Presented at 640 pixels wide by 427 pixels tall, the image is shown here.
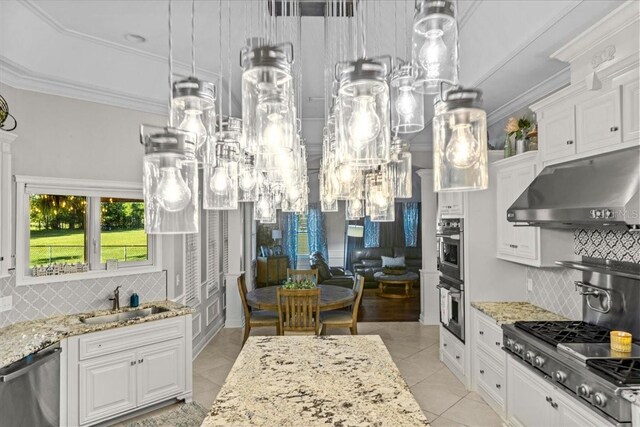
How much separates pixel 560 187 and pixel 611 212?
54 centimetres

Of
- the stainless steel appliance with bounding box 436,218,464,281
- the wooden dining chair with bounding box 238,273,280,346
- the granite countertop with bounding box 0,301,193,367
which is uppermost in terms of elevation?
the stainless steel appliance with bounding box 436,218,464,281

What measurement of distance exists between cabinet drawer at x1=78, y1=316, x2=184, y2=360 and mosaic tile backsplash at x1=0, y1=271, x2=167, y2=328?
24.0 inches

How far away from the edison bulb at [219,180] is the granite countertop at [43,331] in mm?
1926

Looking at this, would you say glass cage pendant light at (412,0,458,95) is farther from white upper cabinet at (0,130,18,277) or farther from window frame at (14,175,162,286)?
window frame at (14,175,162,286)

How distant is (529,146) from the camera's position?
3.22 meters

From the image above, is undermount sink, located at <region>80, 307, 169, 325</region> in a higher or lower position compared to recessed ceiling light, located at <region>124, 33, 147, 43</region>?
lower

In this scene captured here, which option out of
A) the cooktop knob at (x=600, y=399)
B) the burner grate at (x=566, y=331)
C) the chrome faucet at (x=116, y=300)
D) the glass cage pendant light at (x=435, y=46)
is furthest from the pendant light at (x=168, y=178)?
the chrome faucet at (x=116, y=300)

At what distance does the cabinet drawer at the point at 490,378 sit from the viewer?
311 cm

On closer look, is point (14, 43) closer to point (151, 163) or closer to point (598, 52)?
point (151, 163)

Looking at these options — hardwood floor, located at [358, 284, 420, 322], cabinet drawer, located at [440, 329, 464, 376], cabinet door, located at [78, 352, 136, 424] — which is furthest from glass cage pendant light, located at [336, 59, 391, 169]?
hardwood floor, located at [358, 284, 420, 322]

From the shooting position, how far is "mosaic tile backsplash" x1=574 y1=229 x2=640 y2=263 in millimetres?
2424

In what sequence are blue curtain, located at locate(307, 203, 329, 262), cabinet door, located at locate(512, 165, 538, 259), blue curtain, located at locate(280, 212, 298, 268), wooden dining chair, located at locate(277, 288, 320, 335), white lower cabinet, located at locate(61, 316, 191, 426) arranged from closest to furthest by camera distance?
white lower cabinet, located at locate(61, 316, 191, 426)
cabinet door, located at locate(512, 165, 538, 259)
wooden dining chair, located at locate(277, 288, 320, 335)
blue curtain, located at locate(280, 212, 298, 268)
blue curtain, located at locate(307, 203, 329, 262)

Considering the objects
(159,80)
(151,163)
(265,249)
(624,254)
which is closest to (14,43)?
(159,80)

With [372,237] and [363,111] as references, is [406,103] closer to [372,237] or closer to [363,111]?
[363,111]
